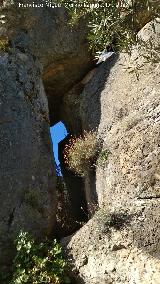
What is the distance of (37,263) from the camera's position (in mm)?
10664

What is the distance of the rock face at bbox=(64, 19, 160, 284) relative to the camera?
10234 mm

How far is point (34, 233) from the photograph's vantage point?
11836 millimetres

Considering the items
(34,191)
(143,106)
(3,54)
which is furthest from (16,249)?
(3,54)

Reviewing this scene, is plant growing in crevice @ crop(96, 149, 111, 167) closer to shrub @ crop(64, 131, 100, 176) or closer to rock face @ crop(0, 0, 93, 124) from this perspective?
shrub @ crop(64, 131, 100, 176)

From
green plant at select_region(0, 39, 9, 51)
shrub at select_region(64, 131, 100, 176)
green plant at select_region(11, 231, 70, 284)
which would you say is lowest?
green plant at select_region(11, 231, 70, 284)

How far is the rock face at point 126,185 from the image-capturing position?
1023cm

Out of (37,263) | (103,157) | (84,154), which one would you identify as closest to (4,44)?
(84,154)

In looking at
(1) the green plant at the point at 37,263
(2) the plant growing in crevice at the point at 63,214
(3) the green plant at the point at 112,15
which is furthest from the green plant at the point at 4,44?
(1) the green plant at the point at 37,263

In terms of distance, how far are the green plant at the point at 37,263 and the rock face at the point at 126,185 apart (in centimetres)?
34

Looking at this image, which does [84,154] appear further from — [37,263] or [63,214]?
[37,263]

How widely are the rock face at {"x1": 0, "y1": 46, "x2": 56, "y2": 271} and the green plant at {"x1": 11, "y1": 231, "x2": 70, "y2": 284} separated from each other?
450mm

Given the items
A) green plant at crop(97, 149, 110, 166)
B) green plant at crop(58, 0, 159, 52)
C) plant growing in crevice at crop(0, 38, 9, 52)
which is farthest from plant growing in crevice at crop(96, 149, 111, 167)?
plant growing in crevice at crop(0, 38, 9, 52)

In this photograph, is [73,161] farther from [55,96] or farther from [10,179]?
[55,96]

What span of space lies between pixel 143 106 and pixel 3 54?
453 cm
